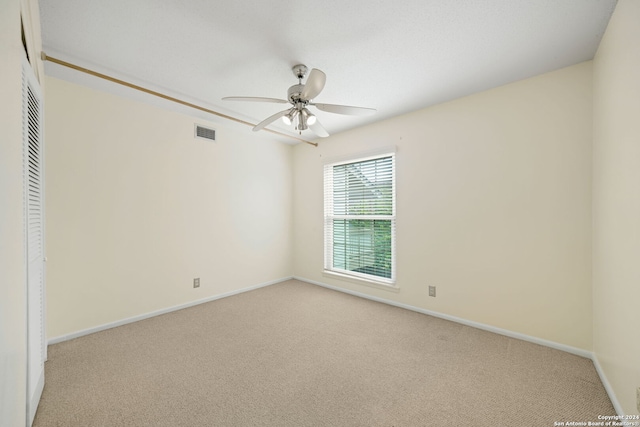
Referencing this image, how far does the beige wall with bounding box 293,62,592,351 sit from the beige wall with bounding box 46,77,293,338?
2.21 meters

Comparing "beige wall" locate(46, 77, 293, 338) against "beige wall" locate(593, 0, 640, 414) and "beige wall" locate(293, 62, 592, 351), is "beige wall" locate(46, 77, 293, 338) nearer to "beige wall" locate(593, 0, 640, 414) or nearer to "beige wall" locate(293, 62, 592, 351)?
"beige wall" locate(293, 62, 592, 351)

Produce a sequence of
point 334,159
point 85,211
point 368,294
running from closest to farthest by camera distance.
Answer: point 85,211
point 368,294
point 334,159

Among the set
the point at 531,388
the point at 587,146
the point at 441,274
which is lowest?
the point at 531,388

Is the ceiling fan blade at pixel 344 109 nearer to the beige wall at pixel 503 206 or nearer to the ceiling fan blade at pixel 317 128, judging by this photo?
the ceiling fan blade at pixel 317 128

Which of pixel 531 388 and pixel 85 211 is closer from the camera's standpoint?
pixel 531 388

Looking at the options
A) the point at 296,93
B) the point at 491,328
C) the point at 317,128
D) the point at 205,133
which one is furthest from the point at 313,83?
the point at 491,328

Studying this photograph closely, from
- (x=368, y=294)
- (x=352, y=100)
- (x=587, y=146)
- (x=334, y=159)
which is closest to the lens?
(x=587, y=146)

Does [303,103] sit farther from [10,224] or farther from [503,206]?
[503,206]

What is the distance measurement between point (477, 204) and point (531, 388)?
5.42ft

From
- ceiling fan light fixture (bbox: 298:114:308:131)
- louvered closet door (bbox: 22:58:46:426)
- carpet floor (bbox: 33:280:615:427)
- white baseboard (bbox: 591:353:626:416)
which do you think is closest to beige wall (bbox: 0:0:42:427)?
louvered closet door (bbox: 22:58:46:426)

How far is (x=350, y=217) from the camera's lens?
159 inches

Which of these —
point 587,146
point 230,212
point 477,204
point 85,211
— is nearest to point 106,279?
point 85,211

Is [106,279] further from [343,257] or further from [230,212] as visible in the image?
[343,257]

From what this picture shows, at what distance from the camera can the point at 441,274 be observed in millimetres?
3025
